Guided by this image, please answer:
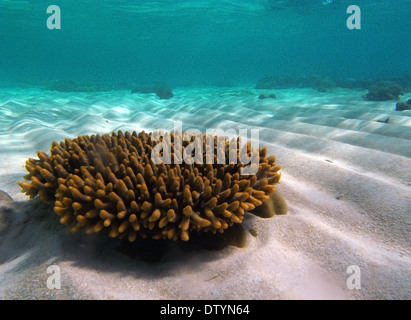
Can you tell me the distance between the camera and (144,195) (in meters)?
2.16

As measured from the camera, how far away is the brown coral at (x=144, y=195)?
208 cm

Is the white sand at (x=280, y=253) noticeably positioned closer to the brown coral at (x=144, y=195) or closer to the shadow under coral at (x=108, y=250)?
the shadow under coral at (x=108, y=250)

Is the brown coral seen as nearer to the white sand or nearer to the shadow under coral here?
the shadow under coral

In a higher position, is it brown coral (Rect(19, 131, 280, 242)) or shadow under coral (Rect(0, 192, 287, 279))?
brown coral (Rect(19, 131, 280, 242))

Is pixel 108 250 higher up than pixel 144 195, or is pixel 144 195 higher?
pixel 144 195

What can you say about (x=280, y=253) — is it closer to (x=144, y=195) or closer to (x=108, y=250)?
(x=144, y=195)

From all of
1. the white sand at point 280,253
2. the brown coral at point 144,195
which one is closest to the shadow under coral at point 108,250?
the white sand at point 280,253

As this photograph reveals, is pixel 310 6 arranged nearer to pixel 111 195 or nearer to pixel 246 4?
pixel 246 4

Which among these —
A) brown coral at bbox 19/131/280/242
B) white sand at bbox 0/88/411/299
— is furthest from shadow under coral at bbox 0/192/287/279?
brown coral at bbox 19/131/280/242

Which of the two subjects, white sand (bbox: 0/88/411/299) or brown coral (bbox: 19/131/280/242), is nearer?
white sand (bbox: 0/88/411/299)

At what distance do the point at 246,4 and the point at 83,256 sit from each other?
41.2 meters

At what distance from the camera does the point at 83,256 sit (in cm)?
221

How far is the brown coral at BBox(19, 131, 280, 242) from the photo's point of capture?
2.08 meters

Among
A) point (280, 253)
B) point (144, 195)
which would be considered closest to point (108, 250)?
point (144, 195)
